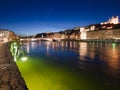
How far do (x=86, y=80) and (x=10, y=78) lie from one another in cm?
968

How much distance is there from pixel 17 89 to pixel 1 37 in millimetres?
82873

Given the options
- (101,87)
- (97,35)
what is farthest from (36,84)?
(97,35)

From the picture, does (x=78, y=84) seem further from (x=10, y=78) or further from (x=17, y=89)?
(x=17, y=89)

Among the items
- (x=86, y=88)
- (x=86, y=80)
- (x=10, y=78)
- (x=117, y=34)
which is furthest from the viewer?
(x=117, y=34)

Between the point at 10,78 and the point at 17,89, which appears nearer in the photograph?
the point at 17,89

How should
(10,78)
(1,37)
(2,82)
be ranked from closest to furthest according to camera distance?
(2,82) → (10,78) → (1,37)

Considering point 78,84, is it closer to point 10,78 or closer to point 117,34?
point 10,78

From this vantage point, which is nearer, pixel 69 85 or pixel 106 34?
pixel 69 85

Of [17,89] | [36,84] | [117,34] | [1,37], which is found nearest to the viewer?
[17,89]

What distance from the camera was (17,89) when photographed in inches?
394

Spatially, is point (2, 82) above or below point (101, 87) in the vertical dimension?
above

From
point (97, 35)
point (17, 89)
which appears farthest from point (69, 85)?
point (97, 35)

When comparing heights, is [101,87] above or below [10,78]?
below

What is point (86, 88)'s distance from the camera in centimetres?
1636
